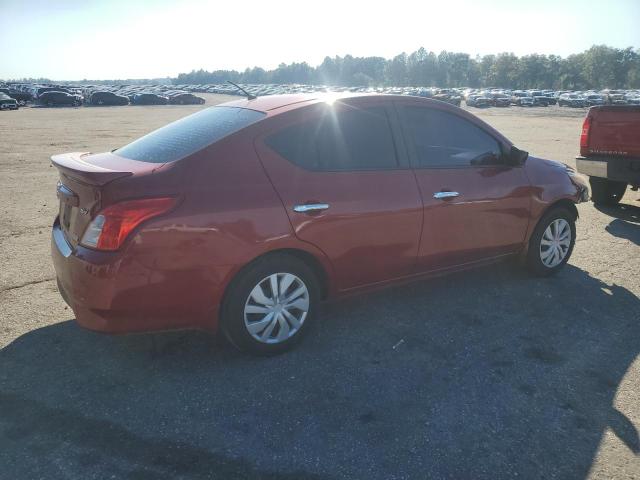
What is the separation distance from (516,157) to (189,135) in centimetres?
279

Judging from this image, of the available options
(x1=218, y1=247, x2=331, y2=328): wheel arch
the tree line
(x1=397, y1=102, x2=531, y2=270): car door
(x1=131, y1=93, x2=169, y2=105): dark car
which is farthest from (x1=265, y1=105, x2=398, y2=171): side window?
the tree line

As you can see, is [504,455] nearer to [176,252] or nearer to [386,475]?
[386,475]

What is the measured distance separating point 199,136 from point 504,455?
8.62ft

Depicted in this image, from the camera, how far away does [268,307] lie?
3293mm

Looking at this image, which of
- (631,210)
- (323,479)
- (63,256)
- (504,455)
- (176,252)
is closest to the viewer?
(323,479)

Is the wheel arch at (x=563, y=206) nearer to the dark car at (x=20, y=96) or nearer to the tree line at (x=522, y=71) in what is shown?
Answer: the dark car at (x=20, y=96)

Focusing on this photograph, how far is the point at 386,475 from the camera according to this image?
93.5 inches

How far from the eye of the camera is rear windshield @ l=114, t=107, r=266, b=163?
Answer: 3195 millimetres

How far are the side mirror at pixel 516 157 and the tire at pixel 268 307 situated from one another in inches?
85.5

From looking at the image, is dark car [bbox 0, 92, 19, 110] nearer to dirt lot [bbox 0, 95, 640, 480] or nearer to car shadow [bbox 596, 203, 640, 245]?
dirt lot [bbox 0, 95, 640, 480]

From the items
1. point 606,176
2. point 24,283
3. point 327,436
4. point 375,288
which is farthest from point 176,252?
point 606,176

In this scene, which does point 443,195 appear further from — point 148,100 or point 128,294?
point 148,100

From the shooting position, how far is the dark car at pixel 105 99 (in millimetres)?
50969

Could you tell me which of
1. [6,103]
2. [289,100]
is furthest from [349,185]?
[6,103]
